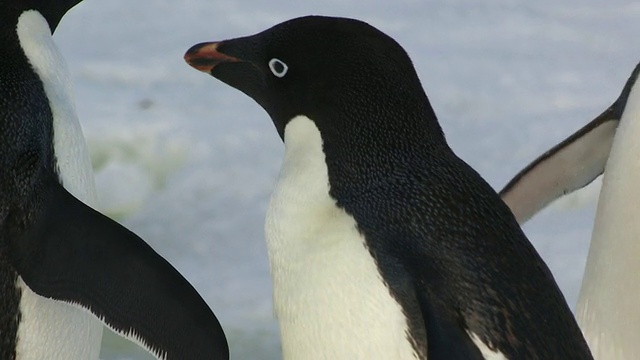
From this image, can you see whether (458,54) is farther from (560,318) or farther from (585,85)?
(560,318)

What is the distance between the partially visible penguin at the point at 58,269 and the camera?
1841 mm

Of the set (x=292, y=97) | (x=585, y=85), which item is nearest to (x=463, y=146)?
(x=585, y=85)

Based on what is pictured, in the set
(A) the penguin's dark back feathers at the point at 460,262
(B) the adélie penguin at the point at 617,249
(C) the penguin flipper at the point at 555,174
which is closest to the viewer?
(A) the penguin's dark back feathers at the point at 460,262

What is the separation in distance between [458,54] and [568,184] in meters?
1.68

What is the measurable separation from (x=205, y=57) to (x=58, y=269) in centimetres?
40

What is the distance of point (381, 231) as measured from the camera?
1.70 metres

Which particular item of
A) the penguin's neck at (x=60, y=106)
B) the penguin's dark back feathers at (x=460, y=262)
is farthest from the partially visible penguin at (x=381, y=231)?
the penguin's neck at (x=60, y=106)

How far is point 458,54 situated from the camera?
4094 millimetres

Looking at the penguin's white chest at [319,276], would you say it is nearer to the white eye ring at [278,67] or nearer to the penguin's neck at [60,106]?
the white eye ring at [278,67]

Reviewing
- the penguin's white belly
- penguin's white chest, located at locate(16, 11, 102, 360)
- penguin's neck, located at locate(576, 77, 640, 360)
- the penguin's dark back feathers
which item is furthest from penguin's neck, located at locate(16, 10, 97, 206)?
penguin's neck, located at locate(576, 77, 640, 360)

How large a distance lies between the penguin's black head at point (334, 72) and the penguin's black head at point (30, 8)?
0.40m

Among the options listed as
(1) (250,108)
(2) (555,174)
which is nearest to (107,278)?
(2) (555,174)

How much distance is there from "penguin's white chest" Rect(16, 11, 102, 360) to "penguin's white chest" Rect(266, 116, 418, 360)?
13.4 inches

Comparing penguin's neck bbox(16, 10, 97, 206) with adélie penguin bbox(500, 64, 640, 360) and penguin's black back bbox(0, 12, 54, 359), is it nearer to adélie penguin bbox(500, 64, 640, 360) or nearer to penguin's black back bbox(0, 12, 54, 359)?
penguin's black back bbox(0, 12, 54, 359)
